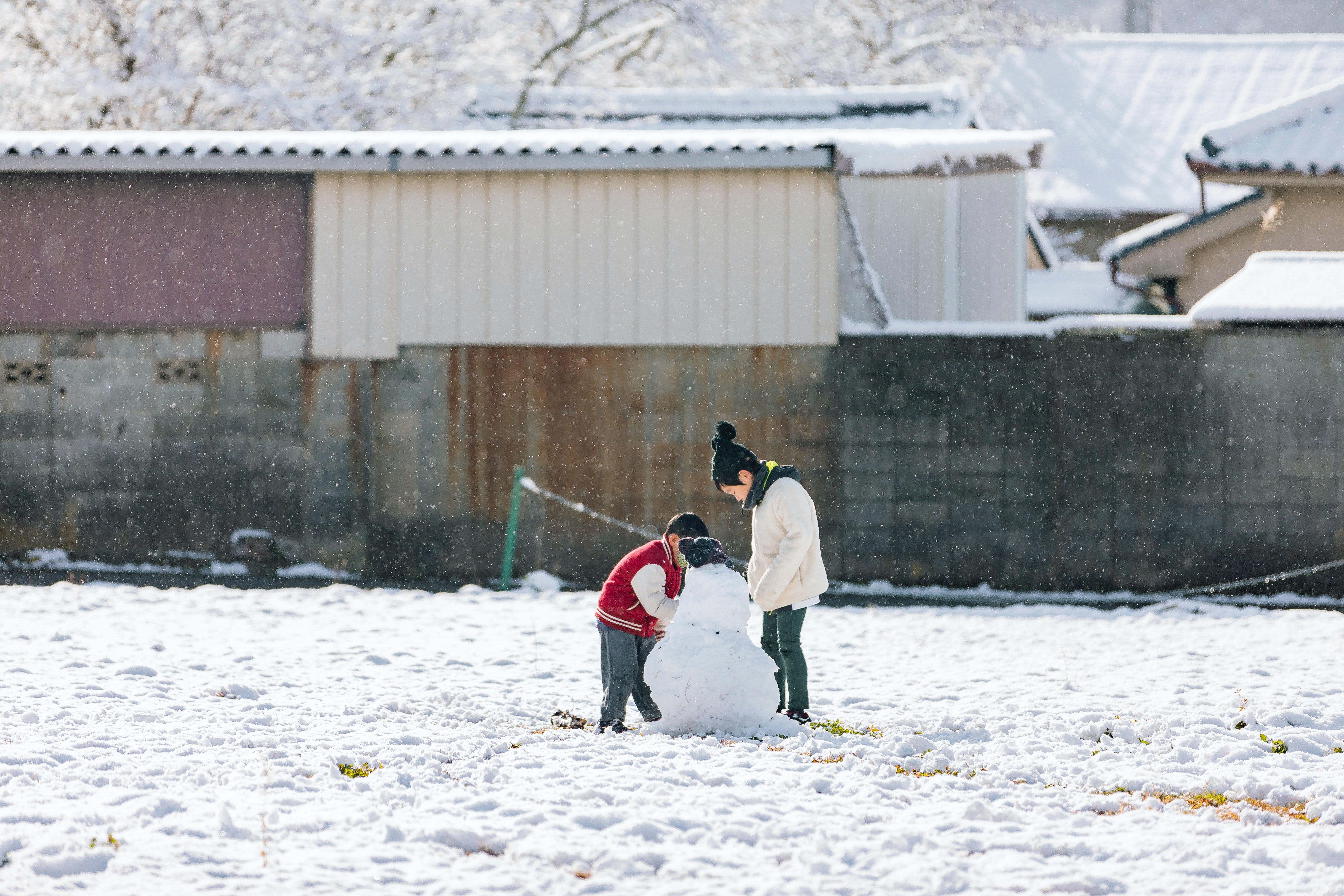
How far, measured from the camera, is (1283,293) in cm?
1079

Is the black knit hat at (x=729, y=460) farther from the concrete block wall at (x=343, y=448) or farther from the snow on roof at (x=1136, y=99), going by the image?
the snow on roof at (x=1136, y=99)

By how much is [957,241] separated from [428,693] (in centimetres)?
809

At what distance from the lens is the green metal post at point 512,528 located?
11.0 m

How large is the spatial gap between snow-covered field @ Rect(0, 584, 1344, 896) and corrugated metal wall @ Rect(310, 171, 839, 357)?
10.4ft

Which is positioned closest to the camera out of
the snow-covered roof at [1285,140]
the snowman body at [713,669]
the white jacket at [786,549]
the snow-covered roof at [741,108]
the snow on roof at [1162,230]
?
the snowman body at [713,669]

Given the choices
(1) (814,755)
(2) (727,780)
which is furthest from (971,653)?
(2) (727,780)

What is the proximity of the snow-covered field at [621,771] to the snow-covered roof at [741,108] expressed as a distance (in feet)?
30.0

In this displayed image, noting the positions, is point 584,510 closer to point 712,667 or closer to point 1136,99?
point 712,667

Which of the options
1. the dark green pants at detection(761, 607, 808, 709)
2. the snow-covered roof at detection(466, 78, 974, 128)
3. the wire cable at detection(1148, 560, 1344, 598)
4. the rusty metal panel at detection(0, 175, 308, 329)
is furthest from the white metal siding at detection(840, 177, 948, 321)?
the dark green pants at detection(761, 607, 808, 709)

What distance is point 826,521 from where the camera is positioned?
35.8 ft

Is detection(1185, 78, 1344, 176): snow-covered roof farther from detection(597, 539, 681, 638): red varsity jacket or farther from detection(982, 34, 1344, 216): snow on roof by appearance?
detection(597, 539, 681, 638): red varsity jacket

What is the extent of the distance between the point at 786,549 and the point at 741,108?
1213cm

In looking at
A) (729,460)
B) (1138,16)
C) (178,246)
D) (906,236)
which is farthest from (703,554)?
(1138,16)

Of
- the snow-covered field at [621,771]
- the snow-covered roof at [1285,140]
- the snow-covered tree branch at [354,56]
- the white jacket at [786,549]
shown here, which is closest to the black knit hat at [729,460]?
the white jacket at [786,549]
